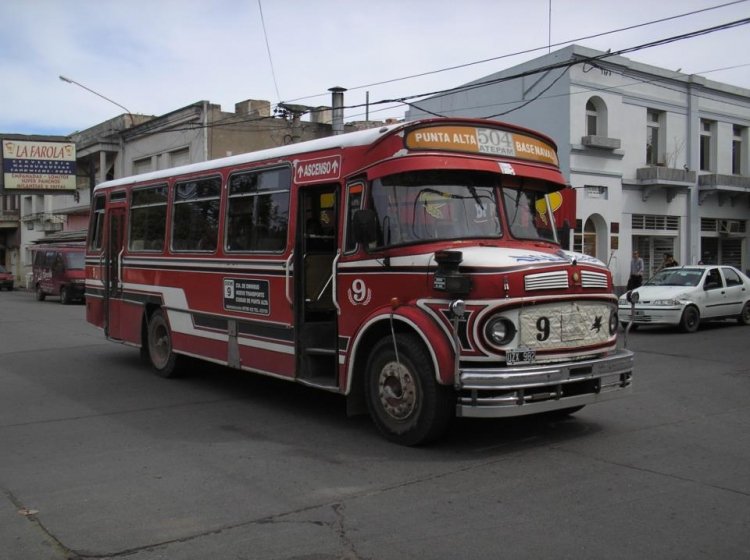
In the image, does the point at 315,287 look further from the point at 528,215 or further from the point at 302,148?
the point at 528,215

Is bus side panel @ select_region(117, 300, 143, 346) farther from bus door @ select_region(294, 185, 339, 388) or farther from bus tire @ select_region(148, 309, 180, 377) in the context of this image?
bus door @ select_region(294, 185, 339, 388)

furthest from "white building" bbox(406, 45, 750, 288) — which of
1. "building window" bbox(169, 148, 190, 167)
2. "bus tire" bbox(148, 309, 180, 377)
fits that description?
"bus tire" bbox(148, 309, 180, 377)

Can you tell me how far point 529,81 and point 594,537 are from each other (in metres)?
22.2

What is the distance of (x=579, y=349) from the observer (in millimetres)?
6559

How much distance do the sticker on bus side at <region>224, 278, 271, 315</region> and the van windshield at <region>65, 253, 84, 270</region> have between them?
23076 mm

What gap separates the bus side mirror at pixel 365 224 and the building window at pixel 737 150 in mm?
27847

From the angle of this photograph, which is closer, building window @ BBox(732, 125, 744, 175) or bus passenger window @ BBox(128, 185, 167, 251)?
bus passenger window @ BBox(128, 185, 167, 251)

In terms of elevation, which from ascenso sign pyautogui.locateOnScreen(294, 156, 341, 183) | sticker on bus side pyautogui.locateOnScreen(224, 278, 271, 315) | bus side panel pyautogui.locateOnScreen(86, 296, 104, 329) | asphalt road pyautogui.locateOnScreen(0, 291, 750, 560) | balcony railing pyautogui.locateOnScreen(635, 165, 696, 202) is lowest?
asphalt road pyautogui.locateOnScreen(0, 291, 750, 560)

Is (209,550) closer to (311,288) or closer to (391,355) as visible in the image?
(391,355)

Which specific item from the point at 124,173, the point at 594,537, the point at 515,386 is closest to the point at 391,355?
the point at 515,386

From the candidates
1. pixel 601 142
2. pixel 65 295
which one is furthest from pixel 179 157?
pixel 601 142

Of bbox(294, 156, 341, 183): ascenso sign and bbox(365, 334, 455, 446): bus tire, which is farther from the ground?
bbox(294, 156, 341, 183): ascenso sign

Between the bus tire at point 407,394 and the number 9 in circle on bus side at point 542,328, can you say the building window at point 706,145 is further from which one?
the bus tire at point 407,394

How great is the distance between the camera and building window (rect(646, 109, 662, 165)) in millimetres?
26797
